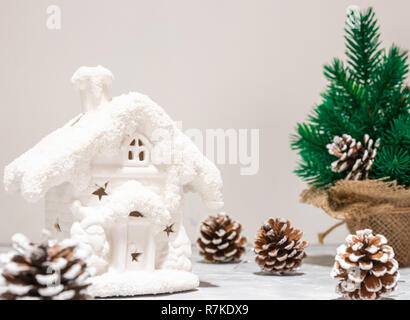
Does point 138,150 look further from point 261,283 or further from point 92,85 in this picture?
point 261,283

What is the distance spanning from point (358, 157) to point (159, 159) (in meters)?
0.56

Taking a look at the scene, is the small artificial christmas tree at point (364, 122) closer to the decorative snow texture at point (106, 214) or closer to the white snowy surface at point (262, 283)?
the white snowy surface at point (262, 283)

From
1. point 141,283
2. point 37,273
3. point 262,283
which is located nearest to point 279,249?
point 262,283

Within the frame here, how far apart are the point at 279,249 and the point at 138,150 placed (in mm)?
434

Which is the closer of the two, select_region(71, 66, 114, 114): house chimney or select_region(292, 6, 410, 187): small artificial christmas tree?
select_region(71, 66, 114, 114): house chimney

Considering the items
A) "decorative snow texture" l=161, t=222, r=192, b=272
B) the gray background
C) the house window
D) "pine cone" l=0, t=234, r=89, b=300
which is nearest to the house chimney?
the house window

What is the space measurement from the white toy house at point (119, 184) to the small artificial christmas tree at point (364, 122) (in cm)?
43

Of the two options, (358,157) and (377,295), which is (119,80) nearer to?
(358,157)

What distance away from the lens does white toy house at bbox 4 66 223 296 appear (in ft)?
3.61

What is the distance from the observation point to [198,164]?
48.9 inches

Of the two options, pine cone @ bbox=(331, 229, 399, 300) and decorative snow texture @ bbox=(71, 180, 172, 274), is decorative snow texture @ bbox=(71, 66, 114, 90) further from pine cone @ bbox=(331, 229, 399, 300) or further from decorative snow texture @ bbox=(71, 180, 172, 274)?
pine cone @ bbox=(331, 229, 399, 300)

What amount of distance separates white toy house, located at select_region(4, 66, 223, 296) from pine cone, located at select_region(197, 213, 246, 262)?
1.19 feet

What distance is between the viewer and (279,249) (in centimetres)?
139
